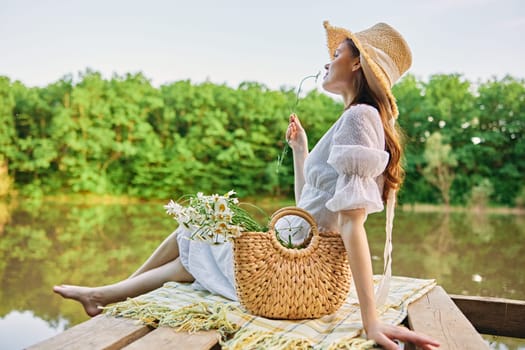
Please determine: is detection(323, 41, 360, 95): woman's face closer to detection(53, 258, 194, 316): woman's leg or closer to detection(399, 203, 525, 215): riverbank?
detection(53, 258, 194, 316): woman's leg

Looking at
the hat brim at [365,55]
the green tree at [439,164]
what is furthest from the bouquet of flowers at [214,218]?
the green tree at [439,164]

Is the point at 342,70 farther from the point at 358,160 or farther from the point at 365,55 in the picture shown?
the point at 358,160

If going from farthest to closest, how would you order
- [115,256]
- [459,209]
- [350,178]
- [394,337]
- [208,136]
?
[208,136]
[459,209]
[115,256]
[350,178]
[394,337]

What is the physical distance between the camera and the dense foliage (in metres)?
11.1

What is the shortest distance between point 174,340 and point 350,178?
21.8 inches

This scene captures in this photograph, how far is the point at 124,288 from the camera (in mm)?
1641

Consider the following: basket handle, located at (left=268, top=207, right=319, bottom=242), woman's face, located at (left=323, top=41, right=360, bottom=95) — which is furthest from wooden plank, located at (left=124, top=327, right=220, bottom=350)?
woman's face, located at (left=323, top=41, right=360, bottom=95)

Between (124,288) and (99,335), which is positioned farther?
(124,288)

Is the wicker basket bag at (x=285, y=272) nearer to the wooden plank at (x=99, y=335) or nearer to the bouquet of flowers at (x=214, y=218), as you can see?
the bouquet of flowers at (x=214, y=218)

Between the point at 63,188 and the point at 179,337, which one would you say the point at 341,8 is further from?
the point at 179,337

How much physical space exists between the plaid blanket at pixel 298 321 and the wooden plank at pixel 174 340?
40mm

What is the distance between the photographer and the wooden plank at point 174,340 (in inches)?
40.6

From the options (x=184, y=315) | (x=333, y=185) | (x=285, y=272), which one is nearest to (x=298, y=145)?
(x=333, y=185)

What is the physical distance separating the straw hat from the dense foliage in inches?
376
